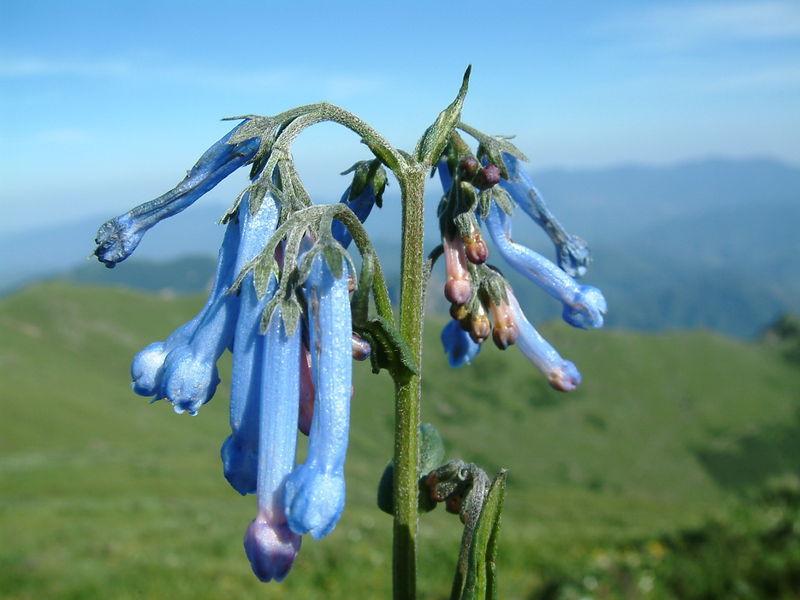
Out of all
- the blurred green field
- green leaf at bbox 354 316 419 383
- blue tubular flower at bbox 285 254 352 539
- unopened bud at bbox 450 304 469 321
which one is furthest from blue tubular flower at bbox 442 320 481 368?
the blurred green field

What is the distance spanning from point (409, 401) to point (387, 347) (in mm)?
265

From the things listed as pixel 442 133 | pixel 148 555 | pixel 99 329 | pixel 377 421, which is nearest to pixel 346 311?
pixel 442 133

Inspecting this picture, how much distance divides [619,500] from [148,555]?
47.1m

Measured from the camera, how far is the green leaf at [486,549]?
7.45 feet

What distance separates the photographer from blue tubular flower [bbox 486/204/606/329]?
9.79ft

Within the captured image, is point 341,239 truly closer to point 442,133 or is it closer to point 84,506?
point 442,133

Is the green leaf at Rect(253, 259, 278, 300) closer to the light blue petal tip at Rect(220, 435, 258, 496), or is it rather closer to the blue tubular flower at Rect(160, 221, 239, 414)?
the blue tubular flower at Rect(160, 221, 239, 414)

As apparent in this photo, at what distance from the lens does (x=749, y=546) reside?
8703 mm

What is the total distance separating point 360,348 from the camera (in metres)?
2.35

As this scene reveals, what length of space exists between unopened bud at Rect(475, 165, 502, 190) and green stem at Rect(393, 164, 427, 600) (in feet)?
1.18

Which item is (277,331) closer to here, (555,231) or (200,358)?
(200,358)

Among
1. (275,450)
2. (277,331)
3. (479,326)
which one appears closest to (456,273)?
(479,326)

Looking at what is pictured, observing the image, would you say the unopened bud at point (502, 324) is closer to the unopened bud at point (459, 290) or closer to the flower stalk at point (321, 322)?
the flower stalk at point (321, 322)

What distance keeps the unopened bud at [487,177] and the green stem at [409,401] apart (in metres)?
0.36
